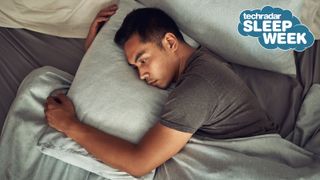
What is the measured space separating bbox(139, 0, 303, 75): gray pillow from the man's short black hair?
0.24 feet

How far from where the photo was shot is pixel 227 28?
1.20 metres

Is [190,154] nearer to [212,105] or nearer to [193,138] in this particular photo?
[193,138]

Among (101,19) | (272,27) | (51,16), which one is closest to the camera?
(272,27)

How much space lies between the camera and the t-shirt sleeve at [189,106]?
2.99 ft

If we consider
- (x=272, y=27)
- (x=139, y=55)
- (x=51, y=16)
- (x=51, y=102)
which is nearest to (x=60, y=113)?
(x=51, y=102)

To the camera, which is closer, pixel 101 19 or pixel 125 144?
pixel 125 144

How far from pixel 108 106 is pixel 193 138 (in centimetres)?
25

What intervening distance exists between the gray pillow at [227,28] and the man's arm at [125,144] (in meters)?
0.42

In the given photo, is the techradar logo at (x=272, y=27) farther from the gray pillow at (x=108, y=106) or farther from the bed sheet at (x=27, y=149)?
the bed sheet at (x=27, y=149)

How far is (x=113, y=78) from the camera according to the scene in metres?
1.07

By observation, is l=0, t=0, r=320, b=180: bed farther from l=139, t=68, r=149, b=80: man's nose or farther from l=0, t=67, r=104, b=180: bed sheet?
l=139, t=68, r=149, b=80: man's nose

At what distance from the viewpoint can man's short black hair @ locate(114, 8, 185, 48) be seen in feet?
3.53

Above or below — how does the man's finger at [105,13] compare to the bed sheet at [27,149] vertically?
above

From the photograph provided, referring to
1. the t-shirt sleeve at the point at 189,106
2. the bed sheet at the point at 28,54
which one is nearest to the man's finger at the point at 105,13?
the bed sheet at the point at 28,54
